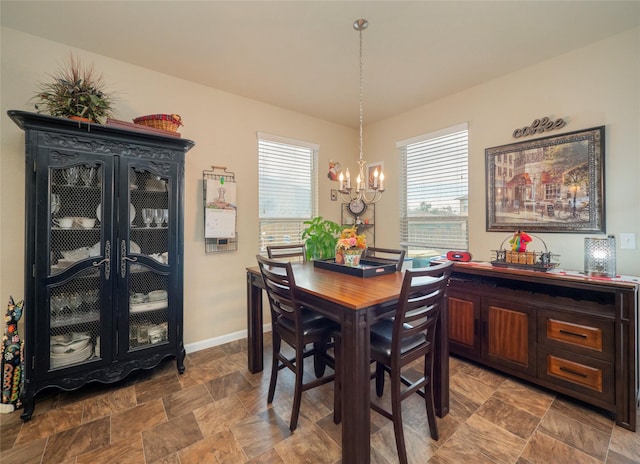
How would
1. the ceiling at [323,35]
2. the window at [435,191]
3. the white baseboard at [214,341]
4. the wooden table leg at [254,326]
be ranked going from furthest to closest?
the window at [435,191], the white baseboard at [214,341], the wooden table leg at [254,326], the ceiling at [323,35]

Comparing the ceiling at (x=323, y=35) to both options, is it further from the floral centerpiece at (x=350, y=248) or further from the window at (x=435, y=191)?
the floral centerpiece at (x=350, y=248)

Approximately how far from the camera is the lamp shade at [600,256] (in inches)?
81.4

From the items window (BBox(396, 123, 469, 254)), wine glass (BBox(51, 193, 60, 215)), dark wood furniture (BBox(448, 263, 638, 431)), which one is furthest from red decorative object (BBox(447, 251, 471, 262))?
wine glass (BBox(51, 193, 60, 215))

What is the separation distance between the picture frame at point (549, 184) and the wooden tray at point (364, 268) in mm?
1433

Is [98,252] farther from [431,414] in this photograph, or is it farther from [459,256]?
[459,256]

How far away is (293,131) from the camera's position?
366cm

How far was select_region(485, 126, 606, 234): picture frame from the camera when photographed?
7.57ft

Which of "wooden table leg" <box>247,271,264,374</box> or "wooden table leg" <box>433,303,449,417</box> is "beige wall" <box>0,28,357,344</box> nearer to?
"wooden table leg" <box>247,271,264,374</box>

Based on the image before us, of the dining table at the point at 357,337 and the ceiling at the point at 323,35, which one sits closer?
the dining table at the point at 357,337

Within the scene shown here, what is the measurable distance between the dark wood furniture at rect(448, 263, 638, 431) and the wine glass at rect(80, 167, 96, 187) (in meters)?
3.10

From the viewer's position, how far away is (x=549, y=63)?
99.3 inches

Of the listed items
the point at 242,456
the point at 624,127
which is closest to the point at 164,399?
the point at 242,456

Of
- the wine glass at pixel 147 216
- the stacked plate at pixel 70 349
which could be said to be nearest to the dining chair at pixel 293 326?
the wine glass at pixel 147 216

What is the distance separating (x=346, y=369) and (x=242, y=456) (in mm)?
842
